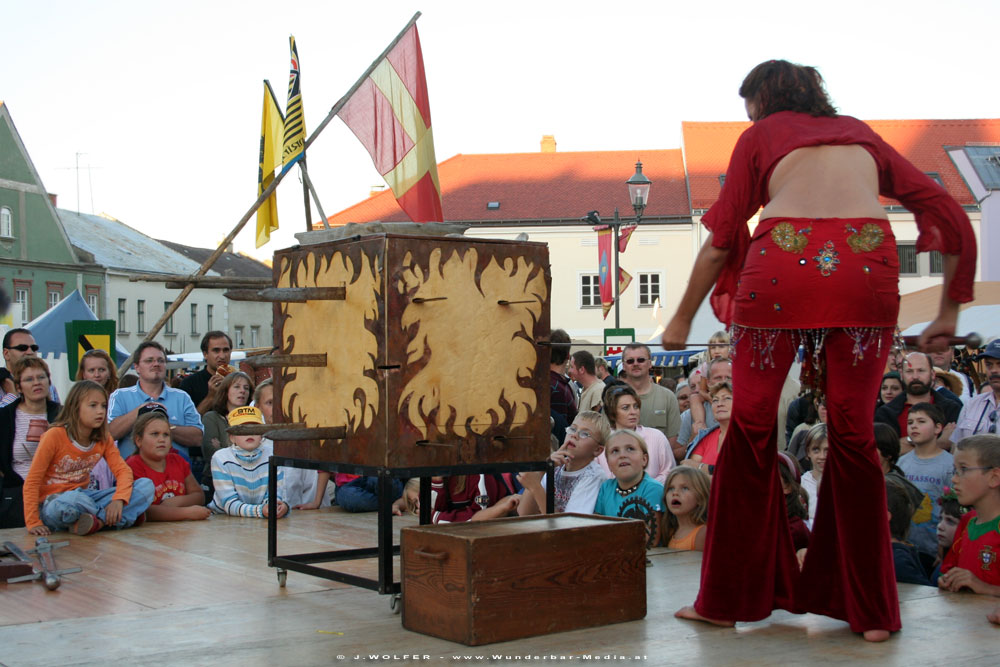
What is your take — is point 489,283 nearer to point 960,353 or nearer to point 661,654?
point 661,654

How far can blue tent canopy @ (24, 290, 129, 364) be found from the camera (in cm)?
1249

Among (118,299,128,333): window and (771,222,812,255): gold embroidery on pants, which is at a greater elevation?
(118,299,128,333): window

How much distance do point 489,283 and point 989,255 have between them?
2489 cm

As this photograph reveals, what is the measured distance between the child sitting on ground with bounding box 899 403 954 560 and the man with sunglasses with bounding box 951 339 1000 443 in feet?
1.97

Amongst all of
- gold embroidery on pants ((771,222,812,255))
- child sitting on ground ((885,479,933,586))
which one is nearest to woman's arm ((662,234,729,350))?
gold embroidery on pants ((771,222,812,255))

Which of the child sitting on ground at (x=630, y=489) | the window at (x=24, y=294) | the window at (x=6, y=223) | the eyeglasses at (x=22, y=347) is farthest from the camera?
the window at (x=24, y=294)

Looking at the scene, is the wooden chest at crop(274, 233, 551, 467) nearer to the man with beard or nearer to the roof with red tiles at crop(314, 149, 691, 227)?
the man with beard

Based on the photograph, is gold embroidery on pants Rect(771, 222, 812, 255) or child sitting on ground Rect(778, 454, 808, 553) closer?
gold embroidery on pants Rect(771, 222, 812, 255)

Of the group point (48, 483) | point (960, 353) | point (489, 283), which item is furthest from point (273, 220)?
point (960, 353)

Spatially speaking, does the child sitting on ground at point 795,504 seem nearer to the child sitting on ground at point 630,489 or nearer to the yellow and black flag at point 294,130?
the child sitting on ground at point 630,489

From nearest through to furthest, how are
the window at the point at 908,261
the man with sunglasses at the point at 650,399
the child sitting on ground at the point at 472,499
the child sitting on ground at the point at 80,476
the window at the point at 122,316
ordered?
the child sitting on ground at the point at 472,499 < the child sitting on ground at the point at 80,476 < the man with sunglasses at the point at 650,399 < the window at the point at 908,261 < the window at the point at 122,316

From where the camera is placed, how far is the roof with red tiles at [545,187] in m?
44.1

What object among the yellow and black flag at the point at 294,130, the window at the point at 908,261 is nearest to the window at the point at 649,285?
the window at the point at 908,261

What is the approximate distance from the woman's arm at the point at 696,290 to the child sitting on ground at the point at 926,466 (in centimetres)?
261
